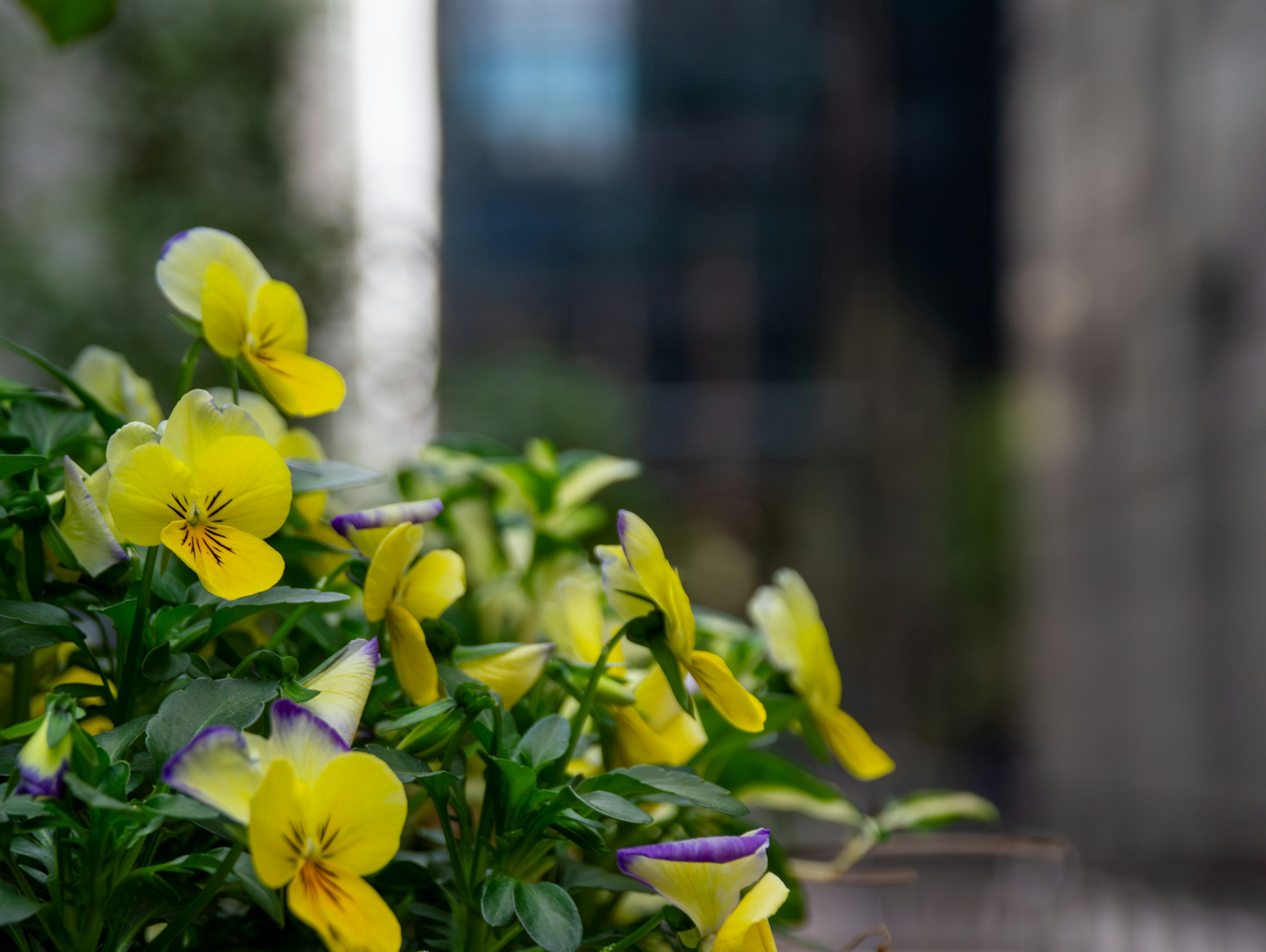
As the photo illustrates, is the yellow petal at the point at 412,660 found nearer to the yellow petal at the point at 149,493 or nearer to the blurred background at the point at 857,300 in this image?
the yellow petal at the point at 149,493

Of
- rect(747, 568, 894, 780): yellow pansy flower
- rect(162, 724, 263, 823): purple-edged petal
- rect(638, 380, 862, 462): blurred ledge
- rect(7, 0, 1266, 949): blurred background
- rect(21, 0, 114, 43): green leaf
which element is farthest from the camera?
rect(638, 380, 862, 462): blurred ledge

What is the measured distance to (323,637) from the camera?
0.22 metres

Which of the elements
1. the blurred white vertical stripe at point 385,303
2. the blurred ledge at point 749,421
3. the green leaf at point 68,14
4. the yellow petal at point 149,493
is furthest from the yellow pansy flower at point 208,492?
the blurred ledge at point 749,421

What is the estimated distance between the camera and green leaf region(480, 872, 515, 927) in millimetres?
164

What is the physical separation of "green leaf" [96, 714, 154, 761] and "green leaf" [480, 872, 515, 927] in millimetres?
64

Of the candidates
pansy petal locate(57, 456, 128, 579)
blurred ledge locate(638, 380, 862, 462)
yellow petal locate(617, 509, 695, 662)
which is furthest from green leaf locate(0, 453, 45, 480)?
blurred ledge locate(638, 380, 862, 462)

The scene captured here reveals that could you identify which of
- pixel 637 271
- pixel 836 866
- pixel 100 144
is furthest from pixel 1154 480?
pixel 637 271

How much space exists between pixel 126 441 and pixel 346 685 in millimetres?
57

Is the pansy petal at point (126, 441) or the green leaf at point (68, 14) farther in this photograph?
the green leaf at point (68, 14)

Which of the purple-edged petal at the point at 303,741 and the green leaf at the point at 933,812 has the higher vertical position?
the purple-edged petal at the point at 303,741

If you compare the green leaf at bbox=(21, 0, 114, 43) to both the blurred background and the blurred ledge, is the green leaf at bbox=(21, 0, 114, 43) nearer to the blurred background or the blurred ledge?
the blurred background

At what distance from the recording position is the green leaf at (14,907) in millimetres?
144

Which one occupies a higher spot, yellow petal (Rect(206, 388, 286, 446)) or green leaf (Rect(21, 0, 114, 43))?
green leaf (Rect(21, 0, 114, 43))

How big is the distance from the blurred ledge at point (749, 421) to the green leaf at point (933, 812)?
7.96 metres
